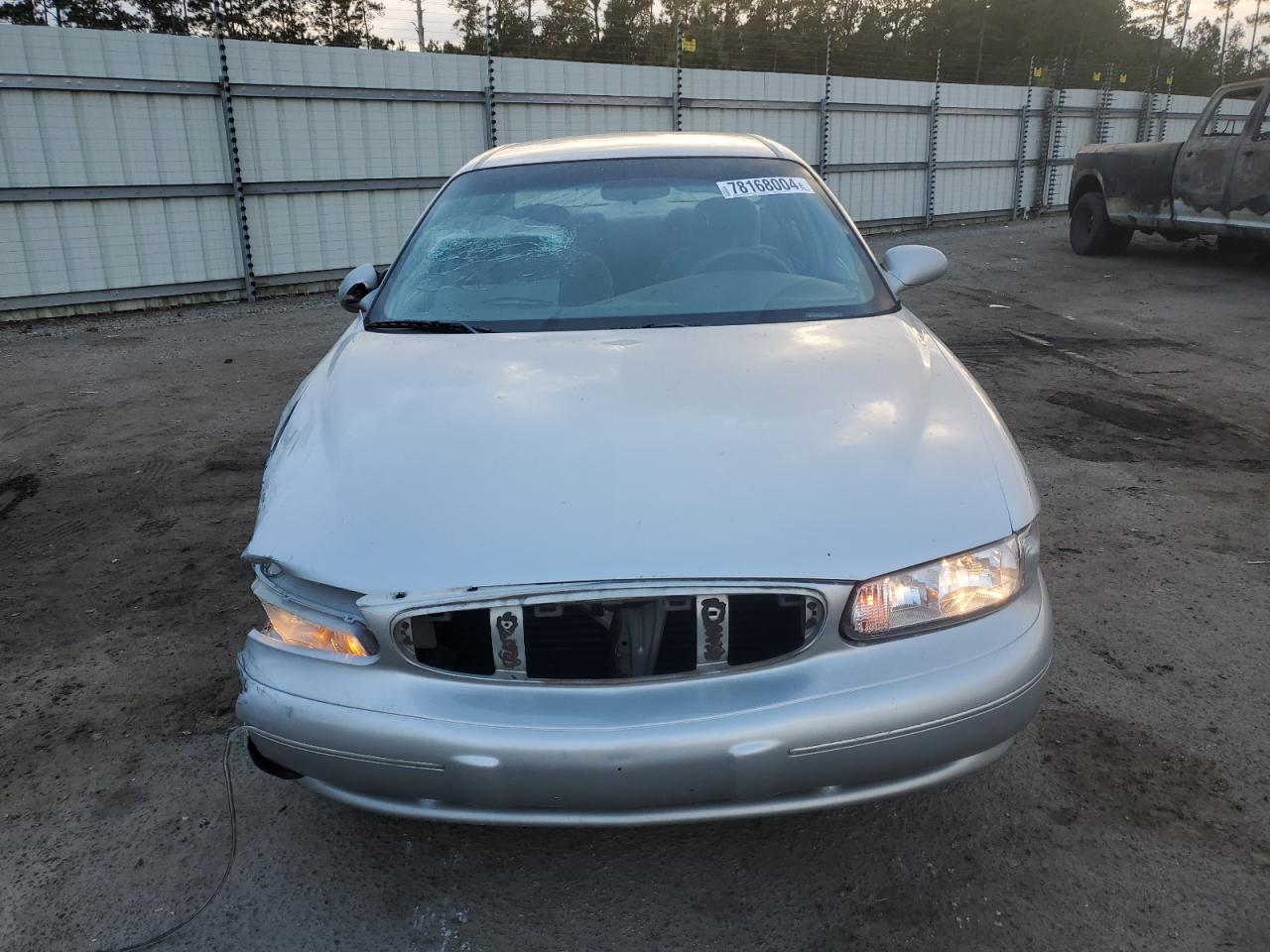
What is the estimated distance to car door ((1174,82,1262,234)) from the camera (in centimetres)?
1004

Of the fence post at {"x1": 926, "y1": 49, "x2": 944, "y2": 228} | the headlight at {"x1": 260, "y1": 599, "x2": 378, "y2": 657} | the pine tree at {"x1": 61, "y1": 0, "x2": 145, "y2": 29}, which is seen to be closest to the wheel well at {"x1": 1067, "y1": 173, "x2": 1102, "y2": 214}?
the fence post at {"x1": 926, "y1": 49, "x2": 944, "y2": 228}

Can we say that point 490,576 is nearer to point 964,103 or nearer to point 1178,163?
point 1178,163

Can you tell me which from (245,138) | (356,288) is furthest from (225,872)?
(245,138)

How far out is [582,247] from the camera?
10.1 feet

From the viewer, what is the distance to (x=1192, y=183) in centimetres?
1047

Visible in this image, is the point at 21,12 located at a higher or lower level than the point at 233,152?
higher

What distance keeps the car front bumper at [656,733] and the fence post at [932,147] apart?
1556 centimetres

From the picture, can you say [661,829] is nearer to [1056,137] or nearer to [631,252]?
[631,252]

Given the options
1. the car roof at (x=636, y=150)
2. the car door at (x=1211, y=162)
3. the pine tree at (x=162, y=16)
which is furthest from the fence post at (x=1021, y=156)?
the car roof at (x=636, y=150)

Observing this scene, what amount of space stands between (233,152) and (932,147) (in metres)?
11.1

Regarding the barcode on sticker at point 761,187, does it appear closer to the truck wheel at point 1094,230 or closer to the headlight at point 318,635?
the headlight at point 318,635

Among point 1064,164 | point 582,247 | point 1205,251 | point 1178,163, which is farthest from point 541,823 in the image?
point 1064,164

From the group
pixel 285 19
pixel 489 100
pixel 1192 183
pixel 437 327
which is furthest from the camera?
pixel 285 19

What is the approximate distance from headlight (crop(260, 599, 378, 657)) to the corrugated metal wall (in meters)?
8.56
